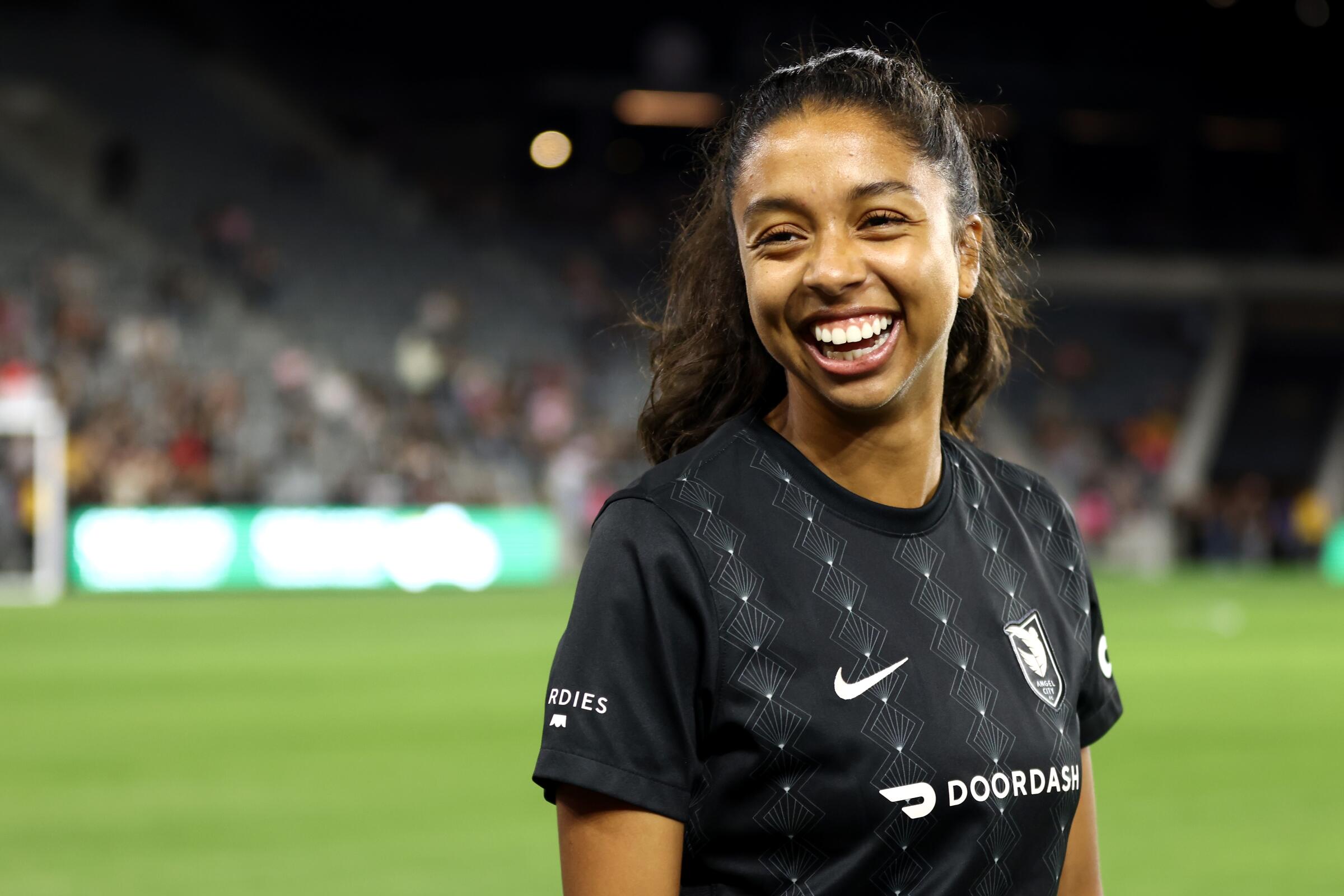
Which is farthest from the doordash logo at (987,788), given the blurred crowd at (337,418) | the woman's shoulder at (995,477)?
the blurred crowd at (337,418)

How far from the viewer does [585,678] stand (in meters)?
1.90

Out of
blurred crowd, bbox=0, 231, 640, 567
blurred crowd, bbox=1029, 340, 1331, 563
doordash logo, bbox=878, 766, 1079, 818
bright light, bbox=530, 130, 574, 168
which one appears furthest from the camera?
bright light, bbox=530, 130, 574, 168

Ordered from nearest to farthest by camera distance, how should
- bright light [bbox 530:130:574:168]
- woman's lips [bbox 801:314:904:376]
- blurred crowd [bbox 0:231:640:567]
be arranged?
woman's lips [bbox 801:314:904:376] → blurred crowd [bbox 0:231:640:567] → bright light [bbox 530:130:574:168]

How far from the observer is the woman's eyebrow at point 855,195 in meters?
2.05

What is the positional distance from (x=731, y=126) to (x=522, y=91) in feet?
102

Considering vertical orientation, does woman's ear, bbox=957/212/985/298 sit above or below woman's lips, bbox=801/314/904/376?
above

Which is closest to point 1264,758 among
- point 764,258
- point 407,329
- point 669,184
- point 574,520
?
point 764,258

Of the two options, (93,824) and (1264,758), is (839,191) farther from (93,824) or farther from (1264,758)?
(1264,758)

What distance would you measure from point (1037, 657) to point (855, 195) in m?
0.66

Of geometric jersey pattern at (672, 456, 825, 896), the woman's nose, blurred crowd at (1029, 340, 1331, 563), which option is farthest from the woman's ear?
blurred crowd at (1029, 340, 1331, 563)

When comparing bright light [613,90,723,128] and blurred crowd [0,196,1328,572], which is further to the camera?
bright light [613,90,723,128]

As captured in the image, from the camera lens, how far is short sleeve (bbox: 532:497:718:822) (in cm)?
188

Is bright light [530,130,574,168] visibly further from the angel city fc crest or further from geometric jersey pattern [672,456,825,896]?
geometric jersey pattern [672,456,825,896]

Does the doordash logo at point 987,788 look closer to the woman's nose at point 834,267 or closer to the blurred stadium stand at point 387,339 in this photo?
the woman's nose at point 834,267
